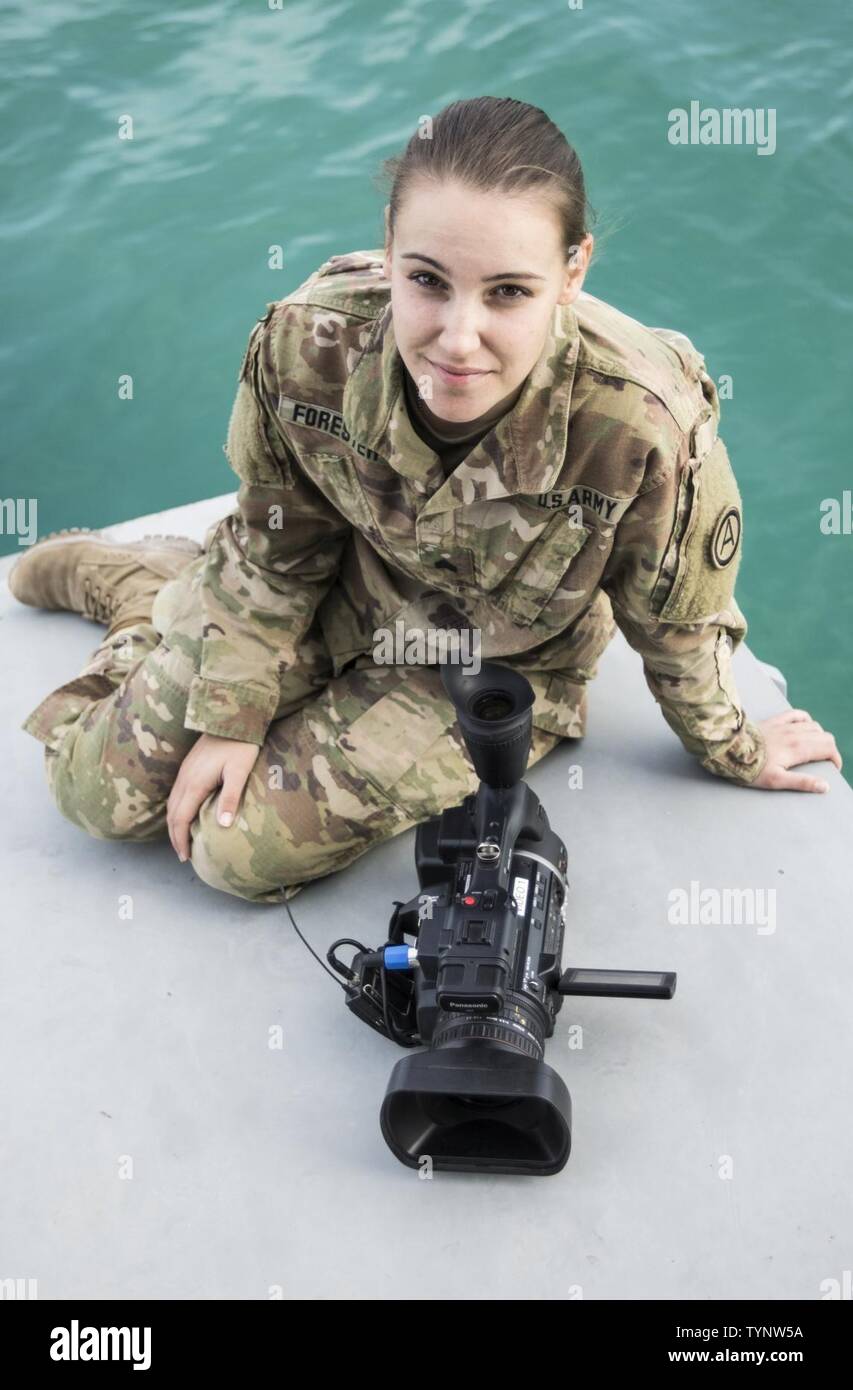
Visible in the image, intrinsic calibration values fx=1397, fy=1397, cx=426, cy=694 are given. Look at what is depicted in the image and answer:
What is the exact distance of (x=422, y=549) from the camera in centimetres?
162

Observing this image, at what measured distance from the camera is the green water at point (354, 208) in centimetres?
301

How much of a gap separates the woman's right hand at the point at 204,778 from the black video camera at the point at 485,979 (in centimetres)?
30

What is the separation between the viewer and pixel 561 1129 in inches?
55.2

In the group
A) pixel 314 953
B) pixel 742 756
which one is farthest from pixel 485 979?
pixel 742 756

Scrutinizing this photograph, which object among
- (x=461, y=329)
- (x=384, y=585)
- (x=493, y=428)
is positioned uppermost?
(x=461, y=329)

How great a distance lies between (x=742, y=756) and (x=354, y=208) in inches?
88.2

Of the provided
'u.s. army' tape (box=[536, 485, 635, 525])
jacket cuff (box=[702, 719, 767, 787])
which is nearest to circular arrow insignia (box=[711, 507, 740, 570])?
'u.s. army' tape (box=[536, 485, 635, 525])

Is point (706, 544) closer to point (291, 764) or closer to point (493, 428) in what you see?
point (493, 428)

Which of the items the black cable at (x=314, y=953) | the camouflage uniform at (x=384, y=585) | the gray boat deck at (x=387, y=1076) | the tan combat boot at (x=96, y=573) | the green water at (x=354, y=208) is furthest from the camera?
the green water at (x=354, y=208)

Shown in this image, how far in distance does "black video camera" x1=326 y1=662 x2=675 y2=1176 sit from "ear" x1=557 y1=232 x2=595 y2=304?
377 millimetres

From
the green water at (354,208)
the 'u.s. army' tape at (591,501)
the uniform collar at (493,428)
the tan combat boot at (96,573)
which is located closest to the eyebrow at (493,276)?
the uniform collar at (493,428)

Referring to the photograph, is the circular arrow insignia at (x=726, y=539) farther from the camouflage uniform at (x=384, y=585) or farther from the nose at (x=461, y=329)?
the nose at (x=461, y=329)

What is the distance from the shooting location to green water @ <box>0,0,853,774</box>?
3.01m

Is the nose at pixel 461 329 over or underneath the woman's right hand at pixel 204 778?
over
